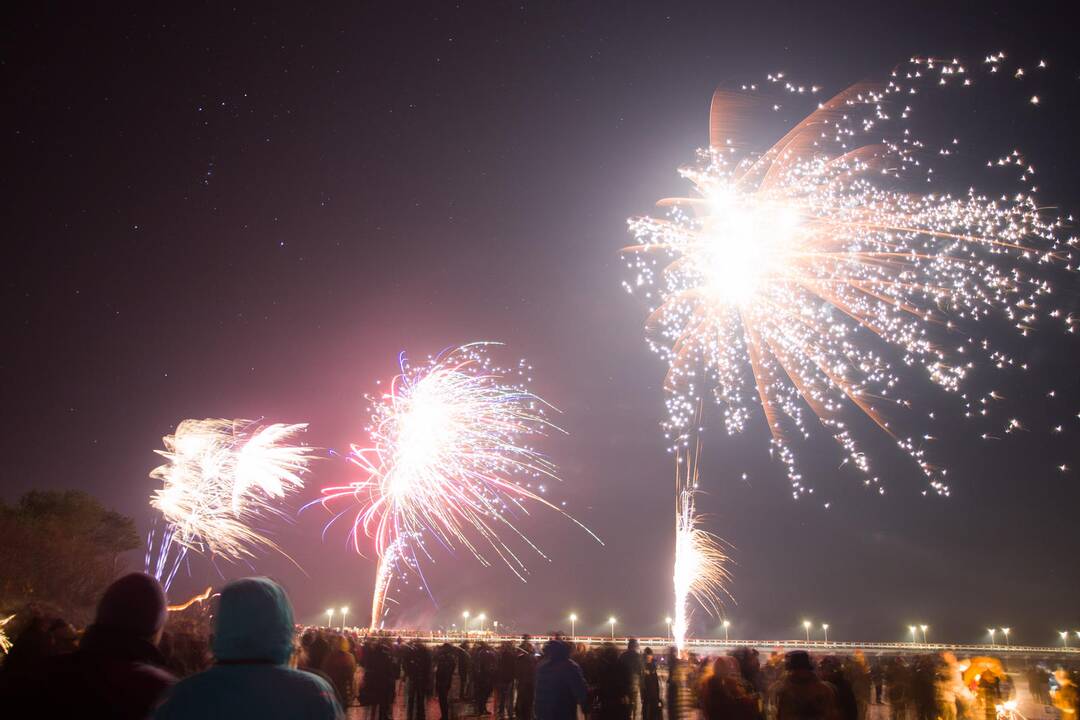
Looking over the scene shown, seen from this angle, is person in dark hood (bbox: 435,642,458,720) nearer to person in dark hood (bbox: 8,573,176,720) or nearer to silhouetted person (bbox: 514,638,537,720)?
silhouetted person (bbox: 514,638,537,720)

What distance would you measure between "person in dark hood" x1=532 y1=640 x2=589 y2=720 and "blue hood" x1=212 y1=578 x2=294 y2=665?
4702 millimetres

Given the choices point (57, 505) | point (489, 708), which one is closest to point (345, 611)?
point (57, 505)

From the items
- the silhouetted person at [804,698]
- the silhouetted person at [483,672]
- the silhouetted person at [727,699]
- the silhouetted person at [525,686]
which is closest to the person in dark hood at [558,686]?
the silhouetted person at [727,699]

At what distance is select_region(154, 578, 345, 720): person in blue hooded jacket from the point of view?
217cm

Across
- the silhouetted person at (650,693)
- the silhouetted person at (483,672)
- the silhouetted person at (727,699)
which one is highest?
the silhouetted person at (727,699)

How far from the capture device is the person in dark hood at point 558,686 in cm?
661

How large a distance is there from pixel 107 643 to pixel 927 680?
1326 centimetres

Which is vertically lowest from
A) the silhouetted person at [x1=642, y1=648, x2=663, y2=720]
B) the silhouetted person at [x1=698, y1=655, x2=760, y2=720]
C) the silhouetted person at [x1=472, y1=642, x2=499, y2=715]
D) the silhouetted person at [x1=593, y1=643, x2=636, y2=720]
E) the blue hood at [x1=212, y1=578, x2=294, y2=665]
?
the silhouetted person at [x1=472, y1=642, x2=499, y2=715]

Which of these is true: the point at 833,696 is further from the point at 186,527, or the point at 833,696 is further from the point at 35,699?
the point at 186,527

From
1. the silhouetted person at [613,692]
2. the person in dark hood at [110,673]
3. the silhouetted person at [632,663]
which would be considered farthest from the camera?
the silhouetted person at [632,663]

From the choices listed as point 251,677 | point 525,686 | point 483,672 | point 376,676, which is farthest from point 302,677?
point 483,672

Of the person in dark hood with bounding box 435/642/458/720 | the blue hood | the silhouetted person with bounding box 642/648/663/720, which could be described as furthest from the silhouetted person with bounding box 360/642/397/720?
the blue hood

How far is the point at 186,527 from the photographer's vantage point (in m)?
24.7

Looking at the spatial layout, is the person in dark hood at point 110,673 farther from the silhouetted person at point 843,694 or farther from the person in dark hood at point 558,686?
the silhouetted person at point 843,694
